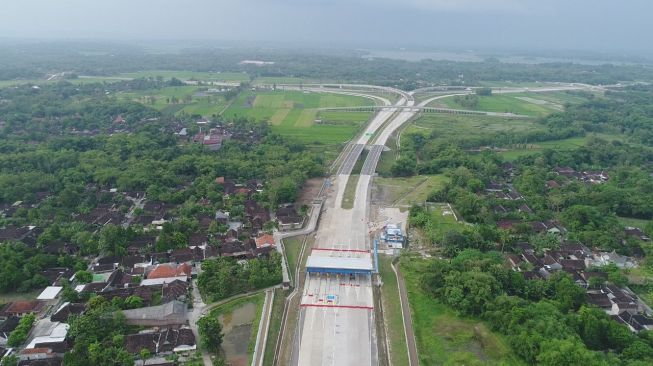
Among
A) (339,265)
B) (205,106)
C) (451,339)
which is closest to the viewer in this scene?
(451,339)

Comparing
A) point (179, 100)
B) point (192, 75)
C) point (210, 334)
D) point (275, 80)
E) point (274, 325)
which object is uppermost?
point (275, 80)

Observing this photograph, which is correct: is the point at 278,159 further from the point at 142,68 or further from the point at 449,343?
the point at 142,68

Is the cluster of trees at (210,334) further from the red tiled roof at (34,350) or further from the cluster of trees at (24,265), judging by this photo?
the cluster of trees at (24,265)

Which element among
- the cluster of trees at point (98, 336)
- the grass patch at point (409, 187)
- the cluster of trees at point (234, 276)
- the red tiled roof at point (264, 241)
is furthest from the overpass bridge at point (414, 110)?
the cluster of trees at point (98, 336)

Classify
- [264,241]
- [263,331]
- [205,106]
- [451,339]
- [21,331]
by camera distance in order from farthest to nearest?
1. [205,106]
2. [264,241]
3. [263,331]
4. [451,339]
5. [21,331]

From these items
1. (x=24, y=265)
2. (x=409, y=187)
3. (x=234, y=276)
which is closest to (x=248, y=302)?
A: (x=234, y=276)

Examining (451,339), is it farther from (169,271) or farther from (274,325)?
(169,271)
